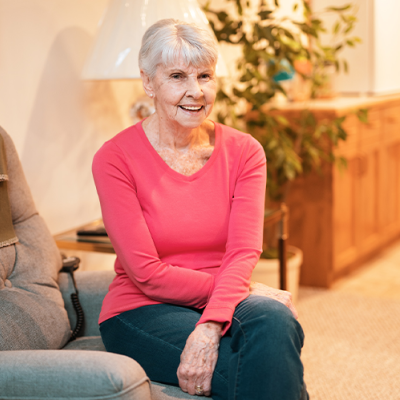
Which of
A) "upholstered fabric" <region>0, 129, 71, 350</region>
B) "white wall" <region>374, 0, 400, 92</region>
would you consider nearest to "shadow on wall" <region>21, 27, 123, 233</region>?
"upholstered fabric" <region>0, 129, 71, 350</region>

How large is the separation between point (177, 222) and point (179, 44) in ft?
1.44

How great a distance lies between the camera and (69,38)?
1955mm

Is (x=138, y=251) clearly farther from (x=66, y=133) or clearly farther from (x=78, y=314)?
(x=66, y=133)

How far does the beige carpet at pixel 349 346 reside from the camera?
6.26ft

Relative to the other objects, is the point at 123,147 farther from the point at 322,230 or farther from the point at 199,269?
the point at 322,230

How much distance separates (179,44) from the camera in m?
1.31

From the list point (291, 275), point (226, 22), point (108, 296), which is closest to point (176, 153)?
point (108, 296)

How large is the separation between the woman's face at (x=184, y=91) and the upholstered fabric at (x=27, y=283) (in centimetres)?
45

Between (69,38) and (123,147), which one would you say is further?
(69,38)

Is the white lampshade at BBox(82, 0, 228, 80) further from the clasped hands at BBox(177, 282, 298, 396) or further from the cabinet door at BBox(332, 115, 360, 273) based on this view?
the cabinet door at BBox(332, 115, 360, 273)

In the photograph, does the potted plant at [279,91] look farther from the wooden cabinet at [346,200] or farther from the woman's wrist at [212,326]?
the woman's wrist at [212,326]

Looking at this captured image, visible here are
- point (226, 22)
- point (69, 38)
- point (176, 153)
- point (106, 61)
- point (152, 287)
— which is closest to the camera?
point (152, 287)

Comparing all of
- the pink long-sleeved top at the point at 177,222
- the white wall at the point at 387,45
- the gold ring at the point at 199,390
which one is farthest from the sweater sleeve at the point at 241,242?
the white wall at the point at 387,45

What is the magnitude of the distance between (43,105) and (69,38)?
0.28 metres
